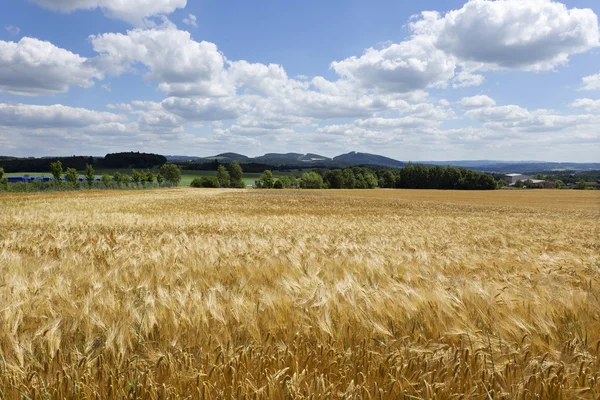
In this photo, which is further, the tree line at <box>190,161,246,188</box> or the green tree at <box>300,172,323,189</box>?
the tree line at <box>190,161,246,188</box>

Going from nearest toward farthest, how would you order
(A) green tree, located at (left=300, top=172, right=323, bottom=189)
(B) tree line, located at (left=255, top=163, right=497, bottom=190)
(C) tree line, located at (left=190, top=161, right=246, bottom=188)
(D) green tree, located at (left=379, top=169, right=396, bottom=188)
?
(B) tree line, located at (left=255, top=163, right=497, bottom=190)
(A) green tree, located at (left=300, top=172, right=323, bottom=189)
(C) tree line, located at (left=190, top=161, right=246, bottom=188)
(D) green tree, located at (left=379, top=169, right=396, bottom=188)

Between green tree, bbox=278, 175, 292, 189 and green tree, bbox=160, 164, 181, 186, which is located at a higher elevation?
green tree, bbox=160, 164, 181, 186

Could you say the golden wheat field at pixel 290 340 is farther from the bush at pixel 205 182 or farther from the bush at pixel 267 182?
the bush at pixel 267 182

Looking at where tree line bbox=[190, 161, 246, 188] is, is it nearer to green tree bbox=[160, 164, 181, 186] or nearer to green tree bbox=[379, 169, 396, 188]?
green tree bbox=[160, 164, 181, 186]

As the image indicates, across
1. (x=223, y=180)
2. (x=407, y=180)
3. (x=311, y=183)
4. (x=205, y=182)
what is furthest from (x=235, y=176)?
(x=407, y=180)

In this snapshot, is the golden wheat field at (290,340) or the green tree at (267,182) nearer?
the golden wheat field at (290,340)

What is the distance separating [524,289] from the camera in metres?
3.23

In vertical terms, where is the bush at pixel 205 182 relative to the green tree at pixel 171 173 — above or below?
below

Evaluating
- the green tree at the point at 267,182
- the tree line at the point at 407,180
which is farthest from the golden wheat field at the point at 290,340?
the green tree at the point at 267,182

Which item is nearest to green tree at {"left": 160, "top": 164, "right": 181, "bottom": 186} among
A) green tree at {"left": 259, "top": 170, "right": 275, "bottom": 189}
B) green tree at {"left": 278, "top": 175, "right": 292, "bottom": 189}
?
green tree at {"left": 259, "top": 170, "right": 275, "bottom": 189}

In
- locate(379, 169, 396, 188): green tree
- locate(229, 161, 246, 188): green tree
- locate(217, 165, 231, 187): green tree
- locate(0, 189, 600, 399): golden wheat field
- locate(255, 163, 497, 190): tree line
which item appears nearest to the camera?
locate(0, 189, 600, 399): golden wheat field

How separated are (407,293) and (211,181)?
473ft

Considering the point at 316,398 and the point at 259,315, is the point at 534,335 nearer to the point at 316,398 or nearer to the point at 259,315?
the point at 316,398

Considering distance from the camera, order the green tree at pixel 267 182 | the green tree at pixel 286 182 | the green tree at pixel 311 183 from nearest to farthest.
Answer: the green tree at pixel 311 183 → the green tree at pixel 267 182 → the green tree at pixel 286 182
